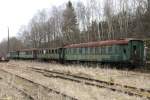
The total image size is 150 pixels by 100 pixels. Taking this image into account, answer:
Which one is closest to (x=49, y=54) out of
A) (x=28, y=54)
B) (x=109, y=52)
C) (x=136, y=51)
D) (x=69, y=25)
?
(x=28, y=54)

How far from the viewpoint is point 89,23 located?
81.9 m

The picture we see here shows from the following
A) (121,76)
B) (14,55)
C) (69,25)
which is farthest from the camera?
(69,25)

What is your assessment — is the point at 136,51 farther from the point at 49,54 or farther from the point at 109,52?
the point at 49,54

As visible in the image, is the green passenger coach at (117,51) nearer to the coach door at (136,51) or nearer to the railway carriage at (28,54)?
the coach door at (136,51)

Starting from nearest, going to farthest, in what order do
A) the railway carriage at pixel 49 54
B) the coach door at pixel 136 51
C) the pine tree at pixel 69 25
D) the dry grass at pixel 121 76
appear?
1. the dry grass at pixel 121 76
2. the coach door at pixel 136 51
3. the railway carriage at pixel 49 54
4. the pine tree at pixel 69 25

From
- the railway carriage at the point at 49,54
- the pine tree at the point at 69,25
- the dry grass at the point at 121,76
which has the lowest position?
the dry grass at the point at 121,76

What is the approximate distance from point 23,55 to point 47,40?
40850 millimetres

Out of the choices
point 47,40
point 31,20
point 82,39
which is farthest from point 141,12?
point 31,20

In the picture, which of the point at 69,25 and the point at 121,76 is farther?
the point at 69,25

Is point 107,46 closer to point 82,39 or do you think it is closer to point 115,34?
point 115,34

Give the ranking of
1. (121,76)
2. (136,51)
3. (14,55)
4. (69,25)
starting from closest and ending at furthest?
(121,76), (136,51), (14,55), (69,25)

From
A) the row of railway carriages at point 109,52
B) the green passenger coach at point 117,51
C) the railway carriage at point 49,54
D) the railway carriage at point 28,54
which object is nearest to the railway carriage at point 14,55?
the railway carriage at point 28,54

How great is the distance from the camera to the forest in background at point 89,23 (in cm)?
5884

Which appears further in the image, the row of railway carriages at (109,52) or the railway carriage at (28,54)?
the railway carriage at (28,54)
